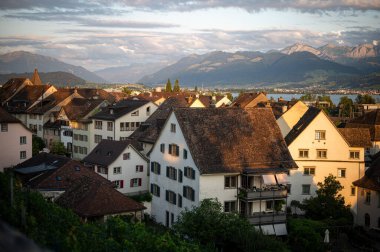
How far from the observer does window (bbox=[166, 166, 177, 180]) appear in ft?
156

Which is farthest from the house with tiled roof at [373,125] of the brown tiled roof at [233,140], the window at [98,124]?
the window at [98,124]

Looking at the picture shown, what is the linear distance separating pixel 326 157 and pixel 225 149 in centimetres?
1541

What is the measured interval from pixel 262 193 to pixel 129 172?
21.6 metres

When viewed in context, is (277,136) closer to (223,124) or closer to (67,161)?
(223,124)

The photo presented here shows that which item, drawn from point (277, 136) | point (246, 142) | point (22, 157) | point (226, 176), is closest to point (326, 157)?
point (277, 136)

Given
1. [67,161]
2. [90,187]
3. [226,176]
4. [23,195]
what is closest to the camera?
[23,195]

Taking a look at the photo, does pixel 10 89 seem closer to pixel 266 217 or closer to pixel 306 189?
pixel 306 189

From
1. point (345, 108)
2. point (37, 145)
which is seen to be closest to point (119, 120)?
point (37, 145)

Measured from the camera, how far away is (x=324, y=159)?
178 ft

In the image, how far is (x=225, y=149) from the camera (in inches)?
1753

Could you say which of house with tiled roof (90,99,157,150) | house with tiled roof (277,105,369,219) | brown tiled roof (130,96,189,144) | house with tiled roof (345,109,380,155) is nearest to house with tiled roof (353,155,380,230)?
house with tiled roof (277,105,369,219)

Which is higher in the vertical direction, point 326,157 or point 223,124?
point 223,124

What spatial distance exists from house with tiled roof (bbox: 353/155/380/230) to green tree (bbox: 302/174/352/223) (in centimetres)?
234

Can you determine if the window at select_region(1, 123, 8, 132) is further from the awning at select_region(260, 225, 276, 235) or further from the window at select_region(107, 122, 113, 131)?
the awning at select_region(260, 225, 276, 235)
